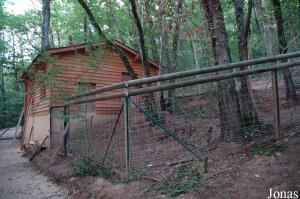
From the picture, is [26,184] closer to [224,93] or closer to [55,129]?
[55,129]

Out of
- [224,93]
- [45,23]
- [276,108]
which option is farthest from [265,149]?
[45,23]

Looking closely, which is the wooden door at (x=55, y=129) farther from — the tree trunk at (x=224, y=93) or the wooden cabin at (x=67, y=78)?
the tree trunk at (x=224, y=93)

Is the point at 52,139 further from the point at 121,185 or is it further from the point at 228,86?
the point at 228,86

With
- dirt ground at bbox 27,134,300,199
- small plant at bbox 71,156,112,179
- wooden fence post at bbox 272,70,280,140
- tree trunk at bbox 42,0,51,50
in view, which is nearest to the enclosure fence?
wooden fence post at bbox 272,70,280,140

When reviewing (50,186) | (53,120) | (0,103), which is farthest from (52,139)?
(0,103)

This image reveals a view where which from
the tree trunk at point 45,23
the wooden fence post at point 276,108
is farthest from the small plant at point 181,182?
the tree trunk at point 45,23

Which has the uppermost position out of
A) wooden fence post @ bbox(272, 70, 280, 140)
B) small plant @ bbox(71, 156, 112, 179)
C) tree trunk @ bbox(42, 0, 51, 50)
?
tree trunk @ bbox(42, 0, 51, 50)

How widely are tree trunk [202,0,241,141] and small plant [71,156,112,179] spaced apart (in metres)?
2.58

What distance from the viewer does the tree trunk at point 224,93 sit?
17.2 ft

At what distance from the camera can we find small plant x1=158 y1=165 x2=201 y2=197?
4.00 m

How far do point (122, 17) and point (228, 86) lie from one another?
12130 millimetres

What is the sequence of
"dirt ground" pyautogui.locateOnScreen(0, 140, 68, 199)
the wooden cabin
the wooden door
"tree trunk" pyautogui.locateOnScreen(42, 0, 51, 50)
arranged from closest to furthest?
1. "dirt ground" pyautogui.locateOnScreen(0, 140, 68, 199)
2. the wooden cabin
3. the wooden door
4. "tree trunk" pyautogui.locateOnScreen(42, 0, 51, 50)

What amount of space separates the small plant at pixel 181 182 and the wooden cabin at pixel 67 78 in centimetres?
268

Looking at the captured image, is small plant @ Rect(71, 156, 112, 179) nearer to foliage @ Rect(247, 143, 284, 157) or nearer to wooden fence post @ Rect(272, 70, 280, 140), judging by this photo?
foliage @ Rect(247, 143, 284, 157)
